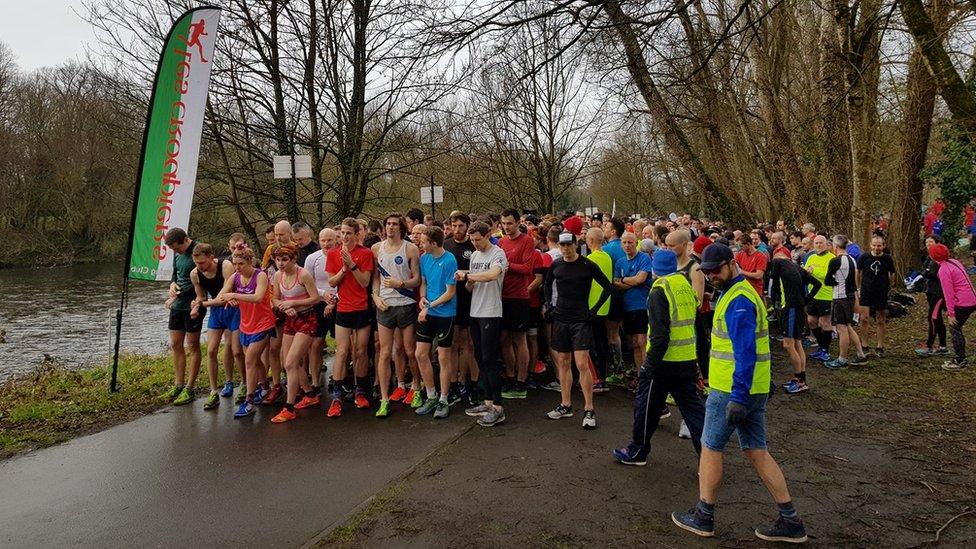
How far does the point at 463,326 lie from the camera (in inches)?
257

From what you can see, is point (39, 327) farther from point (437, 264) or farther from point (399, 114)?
point (437, 264)

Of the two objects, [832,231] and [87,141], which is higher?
[87,141]

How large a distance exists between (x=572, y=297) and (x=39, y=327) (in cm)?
1890

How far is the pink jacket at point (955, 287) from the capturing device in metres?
7.73

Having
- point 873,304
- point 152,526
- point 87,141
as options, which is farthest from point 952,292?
point 87,141

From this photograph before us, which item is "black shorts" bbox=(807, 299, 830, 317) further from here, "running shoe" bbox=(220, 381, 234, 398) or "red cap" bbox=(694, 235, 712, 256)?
"running shoe" bbox=(220, 381, 234, 398)

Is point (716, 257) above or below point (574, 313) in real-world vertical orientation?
above

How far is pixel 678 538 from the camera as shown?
3514 millimetres

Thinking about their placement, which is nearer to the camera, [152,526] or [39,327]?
[152,526]

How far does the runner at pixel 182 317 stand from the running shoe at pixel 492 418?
383 centimetres

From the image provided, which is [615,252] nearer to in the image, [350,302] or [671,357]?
[671,357]

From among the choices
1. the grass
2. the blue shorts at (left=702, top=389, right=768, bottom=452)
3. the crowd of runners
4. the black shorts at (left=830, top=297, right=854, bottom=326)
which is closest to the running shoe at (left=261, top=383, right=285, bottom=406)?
the crowd of runners

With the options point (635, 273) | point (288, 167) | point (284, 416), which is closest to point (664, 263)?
point (635, 273)

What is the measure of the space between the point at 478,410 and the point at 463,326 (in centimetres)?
103
